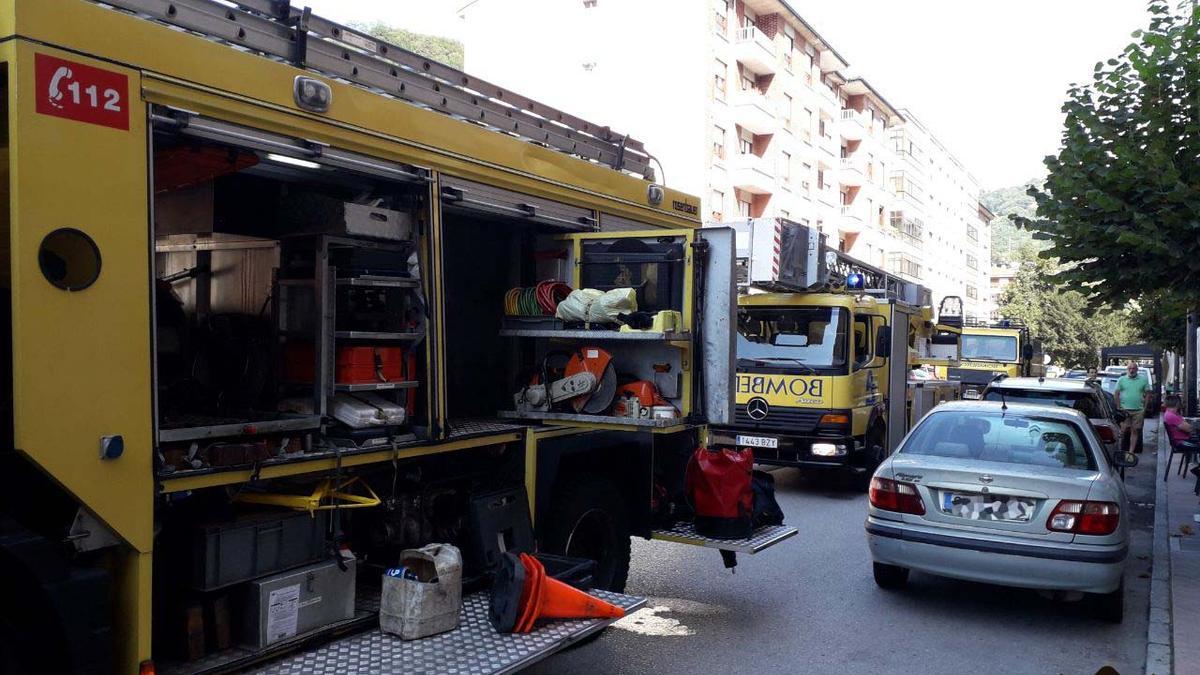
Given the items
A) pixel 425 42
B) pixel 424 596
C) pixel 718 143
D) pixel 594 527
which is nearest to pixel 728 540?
pixel 594 527

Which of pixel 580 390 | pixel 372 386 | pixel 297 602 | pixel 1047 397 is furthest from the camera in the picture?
pixel 1047 397

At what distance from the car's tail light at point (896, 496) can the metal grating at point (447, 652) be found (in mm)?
2997

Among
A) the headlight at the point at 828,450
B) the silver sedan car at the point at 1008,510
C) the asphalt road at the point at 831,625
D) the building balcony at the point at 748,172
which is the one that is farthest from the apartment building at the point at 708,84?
the silver sedan car at the point at 1008,510

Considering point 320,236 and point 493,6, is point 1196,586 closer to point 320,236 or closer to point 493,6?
point 320,236

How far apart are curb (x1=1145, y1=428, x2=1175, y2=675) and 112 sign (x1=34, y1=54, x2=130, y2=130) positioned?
6216 millimetres

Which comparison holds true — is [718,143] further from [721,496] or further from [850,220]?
[721,496]

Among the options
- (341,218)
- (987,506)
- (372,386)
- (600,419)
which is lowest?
(987,506)

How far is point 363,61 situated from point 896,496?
15.6 feet

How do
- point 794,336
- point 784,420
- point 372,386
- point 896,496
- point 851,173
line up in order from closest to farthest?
1. point 372,386
2. point 896,496
3. point 784,420
4. point 794,336
5. point 851,173

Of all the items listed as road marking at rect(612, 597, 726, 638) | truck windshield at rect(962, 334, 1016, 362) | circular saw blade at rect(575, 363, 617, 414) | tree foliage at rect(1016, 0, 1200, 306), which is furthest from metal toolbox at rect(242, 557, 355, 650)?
truck windshield at rect(962, 334, 1016, 362)

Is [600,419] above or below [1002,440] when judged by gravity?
above

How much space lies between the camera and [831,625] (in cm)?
667

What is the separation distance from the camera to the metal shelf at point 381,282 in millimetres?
4734

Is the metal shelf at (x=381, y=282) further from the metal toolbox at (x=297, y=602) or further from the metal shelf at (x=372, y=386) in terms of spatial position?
the metal toolbox at (x=297, y=602)
